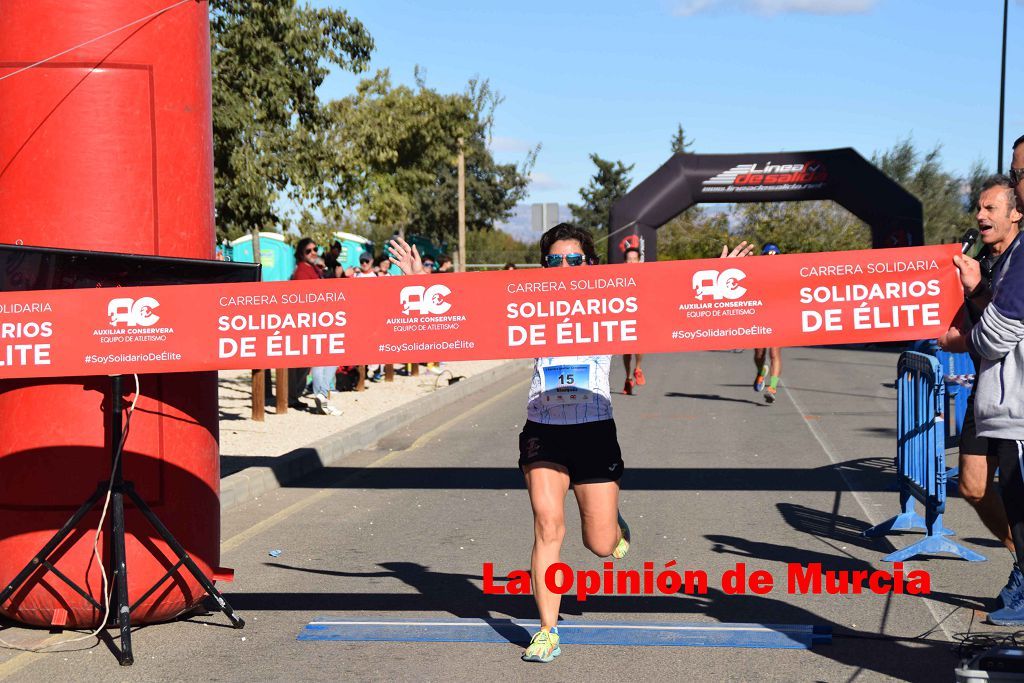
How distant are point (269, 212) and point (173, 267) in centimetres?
785

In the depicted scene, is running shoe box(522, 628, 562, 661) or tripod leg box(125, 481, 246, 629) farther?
tripod leg box(125, 481, 246, 629)

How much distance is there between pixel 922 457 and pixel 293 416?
895cm

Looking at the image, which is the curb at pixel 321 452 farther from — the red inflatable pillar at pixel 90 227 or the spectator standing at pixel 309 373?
the red inflatable pillar at pixel 90 227

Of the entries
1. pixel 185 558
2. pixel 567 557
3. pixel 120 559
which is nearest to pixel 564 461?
pixel 185 558

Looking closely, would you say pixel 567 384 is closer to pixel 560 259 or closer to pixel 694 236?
pixel 560 259

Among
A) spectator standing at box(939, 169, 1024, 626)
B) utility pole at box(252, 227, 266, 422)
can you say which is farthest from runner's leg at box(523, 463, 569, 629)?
utility pole at box(252, 227, 266, 422)

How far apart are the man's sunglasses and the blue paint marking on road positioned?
176 cm

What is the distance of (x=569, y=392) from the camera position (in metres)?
5.48

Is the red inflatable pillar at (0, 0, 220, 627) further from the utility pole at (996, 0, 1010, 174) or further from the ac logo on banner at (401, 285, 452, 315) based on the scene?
the utility pole at (996, 0, 1010, 174)

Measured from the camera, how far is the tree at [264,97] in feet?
43.5

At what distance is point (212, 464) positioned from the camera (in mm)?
6430

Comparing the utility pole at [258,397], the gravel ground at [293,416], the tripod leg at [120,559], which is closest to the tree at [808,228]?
the gravel ground at [293,416]

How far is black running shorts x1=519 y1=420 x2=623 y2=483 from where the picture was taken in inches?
213

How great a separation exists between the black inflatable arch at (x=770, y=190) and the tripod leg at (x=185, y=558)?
22.4 meters
